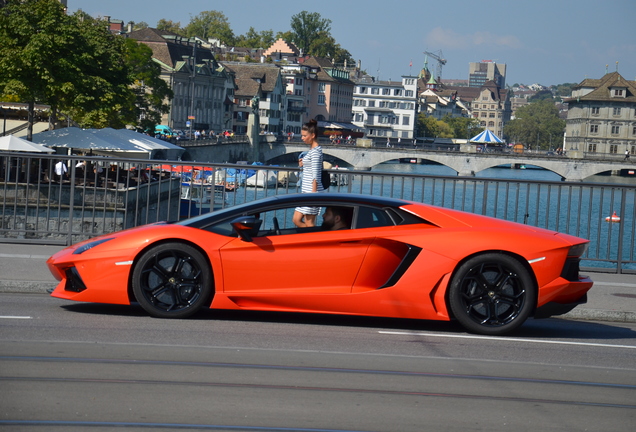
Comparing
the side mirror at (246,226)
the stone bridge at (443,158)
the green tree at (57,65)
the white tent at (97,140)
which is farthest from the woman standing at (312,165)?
the stone bridge at (443,158)

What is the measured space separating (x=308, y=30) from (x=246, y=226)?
18055cm

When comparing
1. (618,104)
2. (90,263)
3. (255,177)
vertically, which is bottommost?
(90,263)

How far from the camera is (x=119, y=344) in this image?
244 inches

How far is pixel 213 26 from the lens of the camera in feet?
570

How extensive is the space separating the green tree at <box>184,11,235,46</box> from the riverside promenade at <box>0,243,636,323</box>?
163 metres

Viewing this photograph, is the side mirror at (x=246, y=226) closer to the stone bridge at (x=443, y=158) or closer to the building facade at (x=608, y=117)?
the stone bridge at (x=443, y=158)

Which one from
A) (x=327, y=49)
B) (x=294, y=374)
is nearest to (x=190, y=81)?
(x=327, y=49)

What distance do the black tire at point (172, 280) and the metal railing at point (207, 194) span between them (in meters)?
3.44

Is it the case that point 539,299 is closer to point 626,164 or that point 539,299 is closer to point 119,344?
point 119,344

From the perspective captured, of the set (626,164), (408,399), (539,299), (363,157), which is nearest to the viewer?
(408,399)

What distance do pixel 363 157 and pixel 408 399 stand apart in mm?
109942

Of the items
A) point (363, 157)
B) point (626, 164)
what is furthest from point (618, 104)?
point (363, 157)

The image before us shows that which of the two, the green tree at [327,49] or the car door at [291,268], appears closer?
the car door at [291,268]

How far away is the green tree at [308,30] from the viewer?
181 metres
